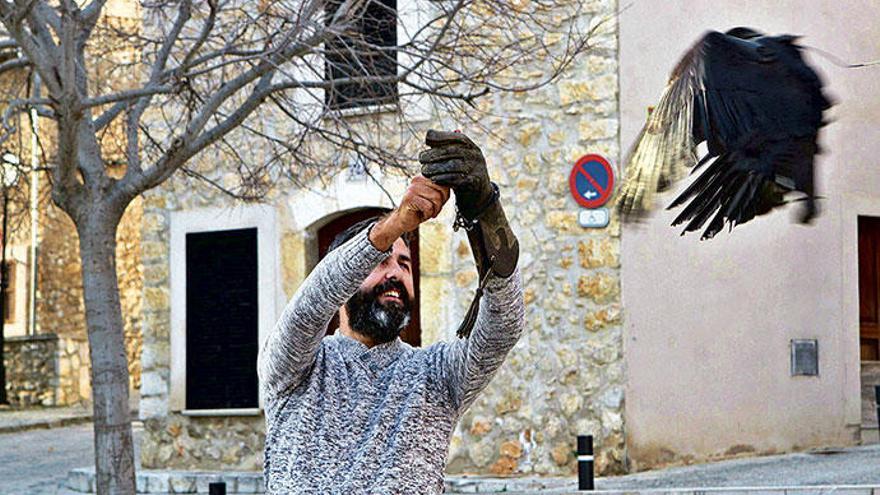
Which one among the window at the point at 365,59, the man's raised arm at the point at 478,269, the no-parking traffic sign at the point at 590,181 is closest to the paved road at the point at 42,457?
the window at the point at 365,59

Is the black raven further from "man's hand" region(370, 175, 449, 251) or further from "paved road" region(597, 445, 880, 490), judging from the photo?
"paved road" region(597, 445, 880, 490)

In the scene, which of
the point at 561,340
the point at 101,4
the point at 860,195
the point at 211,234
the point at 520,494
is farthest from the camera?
the point at 211,234

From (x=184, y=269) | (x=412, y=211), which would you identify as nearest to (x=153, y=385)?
(x=184, y=269)

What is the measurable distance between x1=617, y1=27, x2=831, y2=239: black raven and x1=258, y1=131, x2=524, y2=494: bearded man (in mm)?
483

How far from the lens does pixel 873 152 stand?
1241cm

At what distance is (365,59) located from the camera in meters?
12.1

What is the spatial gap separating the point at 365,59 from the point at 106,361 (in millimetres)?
3283

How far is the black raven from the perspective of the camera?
393cm

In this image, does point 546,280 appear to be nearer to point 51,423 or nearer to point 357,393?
point 357,393

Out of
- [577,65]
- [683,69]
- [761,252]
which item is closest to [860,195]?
[761,252]

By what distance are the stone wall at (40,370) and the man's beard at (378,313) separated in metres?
19.3

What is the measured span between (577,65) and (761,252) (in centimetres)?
226

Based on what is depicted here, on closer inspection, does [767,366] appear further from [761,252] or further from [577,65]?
[577,65]

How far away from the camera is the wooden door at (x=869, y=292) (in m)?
15.1
